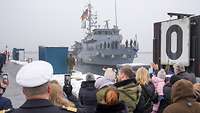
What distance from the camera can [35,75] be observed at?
3283mm

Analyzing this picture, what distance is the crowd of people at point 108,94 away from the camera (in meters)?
3.24

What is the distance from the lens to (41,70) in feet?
10.9

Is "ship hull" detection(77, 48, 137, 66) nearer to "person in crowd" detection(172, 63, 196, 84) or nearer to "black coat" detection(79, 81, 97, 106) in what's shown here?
"person in crowd" detection(172, 63, 196, 84)

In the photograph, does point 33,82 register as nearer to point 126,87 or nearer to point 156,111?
point 126,87

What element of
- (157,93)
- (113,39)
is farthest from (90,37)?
(157,93)

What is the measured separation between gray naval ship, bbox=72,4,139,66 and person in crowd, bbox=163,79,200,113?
4467 cm

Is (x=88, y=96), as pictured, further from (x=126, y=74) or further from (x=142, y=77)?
(x=142, y=77)

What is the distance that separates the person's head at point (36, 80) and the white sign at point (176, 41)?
981cm

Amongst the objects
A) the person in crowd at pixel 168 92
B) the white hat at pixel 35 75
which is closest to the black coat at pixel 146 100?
the person in crowd at pixel 168 92

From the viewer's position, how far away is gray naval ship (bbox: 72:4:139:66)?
166 feet

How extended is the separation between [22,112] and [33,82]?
0.75ft

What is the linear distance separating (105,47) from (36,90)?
47560 mm

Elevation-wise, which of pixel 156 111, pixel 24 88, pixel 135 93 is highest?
pixel 24 88

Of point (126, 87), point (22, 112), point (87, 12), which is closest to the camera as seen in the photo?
point (22, 112)
